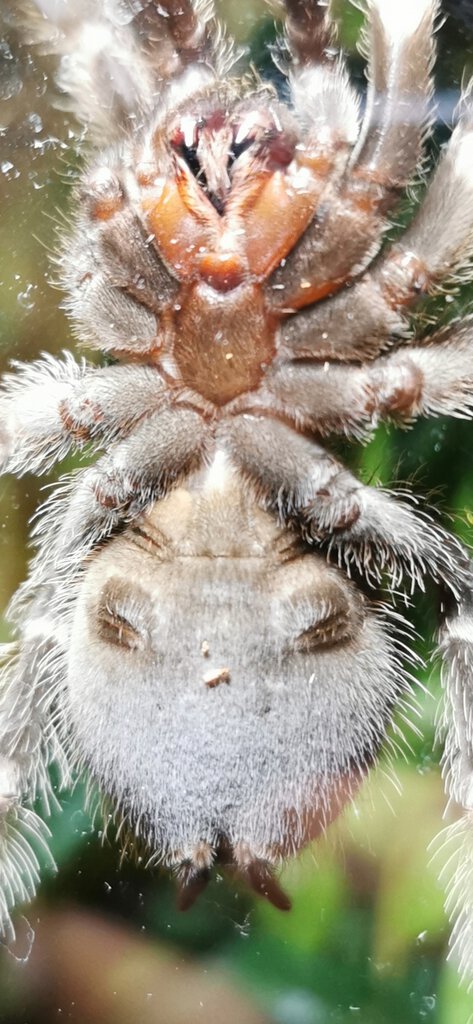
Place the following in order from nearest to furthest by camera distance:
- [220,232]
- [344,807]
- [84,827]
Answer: [220,232] → [344,807] → [84,827]

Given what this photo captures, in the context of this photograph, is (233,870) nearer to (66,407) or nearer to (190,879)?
(190,879)

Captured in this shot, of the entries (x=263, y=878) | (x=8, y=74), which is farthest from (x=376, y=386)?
(x=8, y=74)

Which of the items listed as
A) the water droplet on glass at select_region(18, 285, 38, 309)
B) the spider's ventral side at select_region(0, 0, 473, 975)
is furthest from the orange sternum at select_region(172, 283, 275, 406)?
the water droplet on glass at select_region(18, 285, 38, 309)

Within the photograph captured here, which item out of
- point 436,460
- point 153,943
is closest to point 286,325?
point 436,460

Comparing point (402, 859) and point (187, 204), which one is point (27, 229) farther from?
point (402, 859)

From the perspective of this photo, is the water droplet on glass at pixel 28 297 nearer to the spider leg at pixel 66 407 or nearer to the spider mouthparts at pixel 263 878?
the spider leg at pixel 66 407

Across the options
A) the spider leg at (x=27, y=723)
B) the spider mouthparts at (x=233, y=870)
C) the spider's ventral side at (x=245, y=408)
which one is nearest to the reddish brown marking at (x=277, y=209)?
the spider's ventral side at (x=245, y=408)
